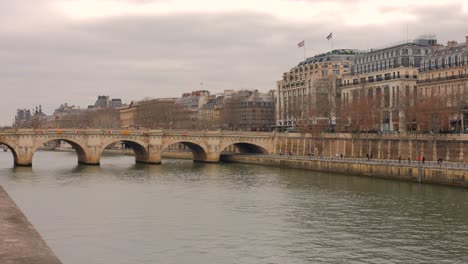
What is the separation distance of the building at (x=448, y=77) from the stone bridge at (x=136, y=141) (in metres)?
22.5

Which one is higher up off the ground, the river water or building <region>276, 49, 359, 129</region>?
building <region>276, 49, 359, 129</region>

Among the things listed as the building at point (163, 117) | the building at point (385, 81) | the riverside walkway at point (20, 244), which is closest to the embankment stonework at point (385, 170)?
the building at point (385, 81)

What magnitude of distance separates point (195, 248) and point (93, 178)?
37.0 metres

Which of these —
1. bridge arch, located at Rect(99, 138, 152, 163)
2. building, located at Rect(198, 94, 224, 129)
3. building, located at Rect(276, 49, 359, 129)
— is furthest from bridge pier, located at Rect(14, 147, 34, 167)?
building, located at Rect(198, 94, 224, 129)

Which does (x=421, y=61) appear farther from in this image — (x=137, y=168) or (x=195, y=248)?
(x=195, y=248)

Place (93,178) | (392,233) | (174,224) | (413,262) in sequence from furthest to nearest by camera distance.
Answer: (93,178), (174,224), (392,233), (413,262)

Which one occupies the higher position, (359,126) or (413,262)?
(359,126)

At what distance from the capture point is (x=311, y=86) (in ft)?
427

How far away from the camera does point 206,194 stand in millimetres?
51469

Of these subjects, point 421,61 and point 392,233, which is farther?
point 421,61

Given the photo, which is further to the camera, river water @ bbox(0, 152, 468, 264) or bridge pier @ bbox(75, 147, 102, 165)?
bridge pier @ bbox(75, 147, 102, 165)

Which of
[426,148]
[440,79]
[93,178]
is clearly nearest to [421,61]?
[440,79]

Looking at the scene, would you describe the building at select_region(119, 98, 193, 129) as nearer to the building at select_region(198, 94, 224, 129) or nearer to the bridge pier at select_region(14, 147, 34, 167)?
the building at select_region(198, 94, 224, 129)

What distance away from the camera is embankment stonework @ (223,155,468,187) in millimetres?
53438
